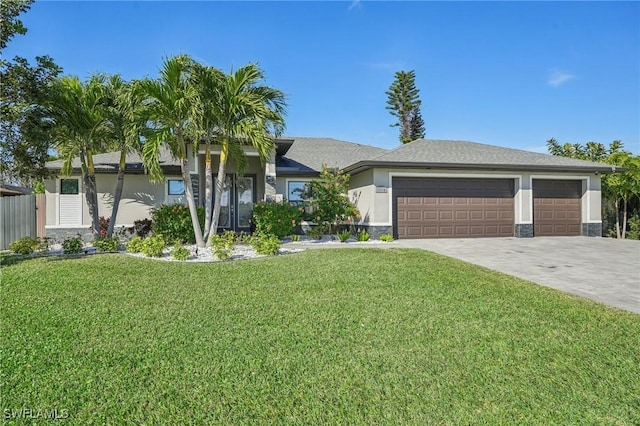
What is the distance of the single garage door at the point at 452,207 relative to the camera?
13.4m

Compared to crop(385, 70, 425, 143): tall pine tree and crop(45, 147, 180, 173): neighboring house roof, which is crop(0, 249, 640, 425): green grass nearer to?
crop(45, 147, 180, 173): neighboring house roof

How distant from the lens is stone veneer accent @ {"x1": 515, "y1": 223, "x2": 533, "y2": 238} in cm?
1389

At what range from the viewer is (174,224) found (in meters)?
11.1

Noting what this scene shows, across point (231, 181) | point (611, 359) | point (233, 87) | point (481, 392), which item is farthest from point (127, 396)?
point (231, 181)

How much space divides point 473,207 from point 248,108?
31.4 ft

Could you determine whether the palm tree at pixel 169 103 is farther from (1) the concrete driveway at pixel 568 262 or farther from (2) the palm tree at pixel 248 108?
(1) the concrete driveway at pixel 568 262

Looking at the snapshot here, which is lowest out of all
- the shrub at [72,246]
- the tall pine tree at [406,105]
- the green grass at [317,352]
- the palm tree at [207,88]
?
the green grass at [317,352]

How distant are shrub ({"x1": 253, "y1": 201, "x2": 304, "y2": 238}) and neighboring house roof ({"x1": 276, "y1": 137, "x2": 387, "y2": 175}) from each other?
3.41m

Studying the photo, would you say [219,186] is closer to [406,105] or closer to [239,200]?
[239,200]

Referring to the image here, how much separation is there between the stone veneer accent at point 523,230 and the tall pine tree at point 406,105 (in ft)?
65.8

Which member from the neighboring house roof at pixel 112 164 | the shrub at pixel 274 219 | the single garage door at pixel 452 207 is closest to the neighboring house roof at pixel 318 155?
the single garage door at pixel 452 207

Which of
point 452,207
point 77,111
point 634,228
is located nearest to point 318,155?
point 452,207

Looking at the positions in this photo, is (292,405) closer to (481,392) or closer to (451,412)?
(451,412)

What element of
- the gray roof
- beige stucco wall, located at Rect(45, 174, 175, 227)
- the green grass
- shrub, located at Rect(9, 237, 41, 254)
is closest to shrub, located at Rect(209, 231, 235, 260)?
the green grass
